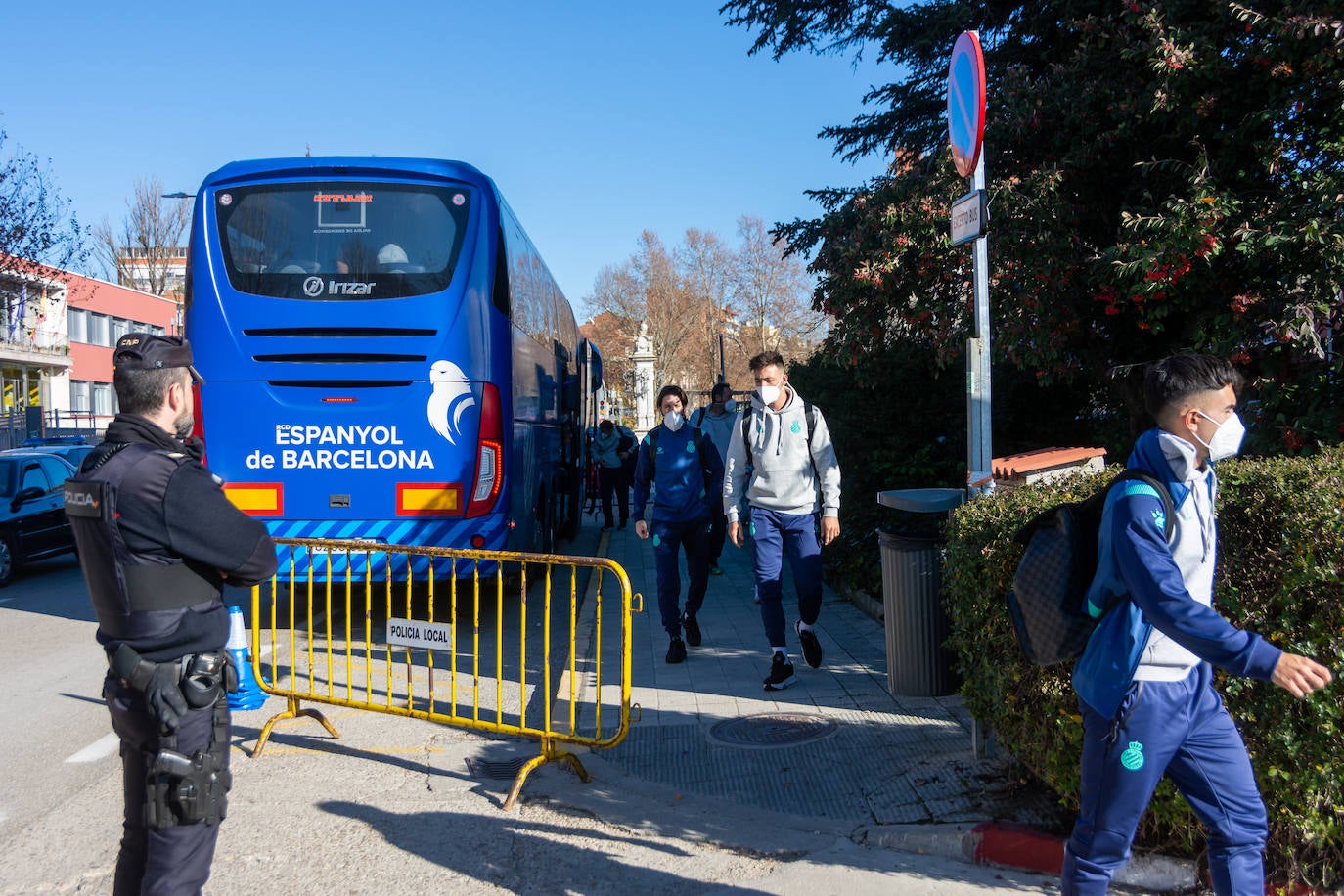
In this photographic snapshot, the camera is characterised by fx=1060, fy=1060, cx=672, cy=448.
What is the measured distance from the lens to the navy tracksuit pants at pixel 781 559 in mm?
6609

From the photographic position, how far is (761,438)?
267 inches

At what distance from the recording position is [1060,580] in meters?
2.90

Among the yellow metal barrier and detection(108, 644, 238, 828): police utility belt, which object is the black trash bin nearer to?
the yellow metal barrier

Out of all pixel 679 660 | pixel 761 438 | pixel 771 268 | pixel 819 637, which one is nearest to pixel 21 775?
pixel 679 660

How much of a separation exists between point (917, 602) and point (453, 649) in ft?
8.29

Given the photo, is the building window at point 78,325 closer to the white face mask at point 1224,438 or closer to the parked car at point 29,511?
the parked car at point 29,511

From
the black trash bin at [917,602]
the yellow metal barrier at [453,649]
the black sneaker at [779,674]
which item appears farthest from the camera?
the black sneaker at [779,674]

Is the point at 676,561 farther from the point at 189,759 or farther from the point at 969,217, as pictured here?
the point at 189,759

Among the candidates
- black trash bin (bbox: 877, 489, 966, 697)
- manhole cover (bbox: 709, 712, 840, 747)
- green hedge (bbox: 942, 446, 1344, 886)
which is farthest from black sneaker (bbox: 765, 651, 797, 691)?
green hedge (bbox: 942, 446, 1344, 886)

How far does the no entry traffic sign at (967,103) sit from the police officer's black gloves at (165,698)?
401cm

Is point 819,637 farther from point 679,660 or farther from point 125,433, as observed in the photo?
point 125,433

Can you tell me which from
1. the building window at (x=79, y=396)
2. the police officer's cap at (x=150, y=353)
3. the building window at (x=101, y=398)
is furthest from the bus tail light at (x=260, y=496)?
the building window at (x=101, y=398)

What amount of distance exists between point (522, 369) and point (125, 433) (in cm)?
715

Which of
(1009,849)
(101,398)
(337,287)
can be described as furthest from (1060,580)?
(101,398)
